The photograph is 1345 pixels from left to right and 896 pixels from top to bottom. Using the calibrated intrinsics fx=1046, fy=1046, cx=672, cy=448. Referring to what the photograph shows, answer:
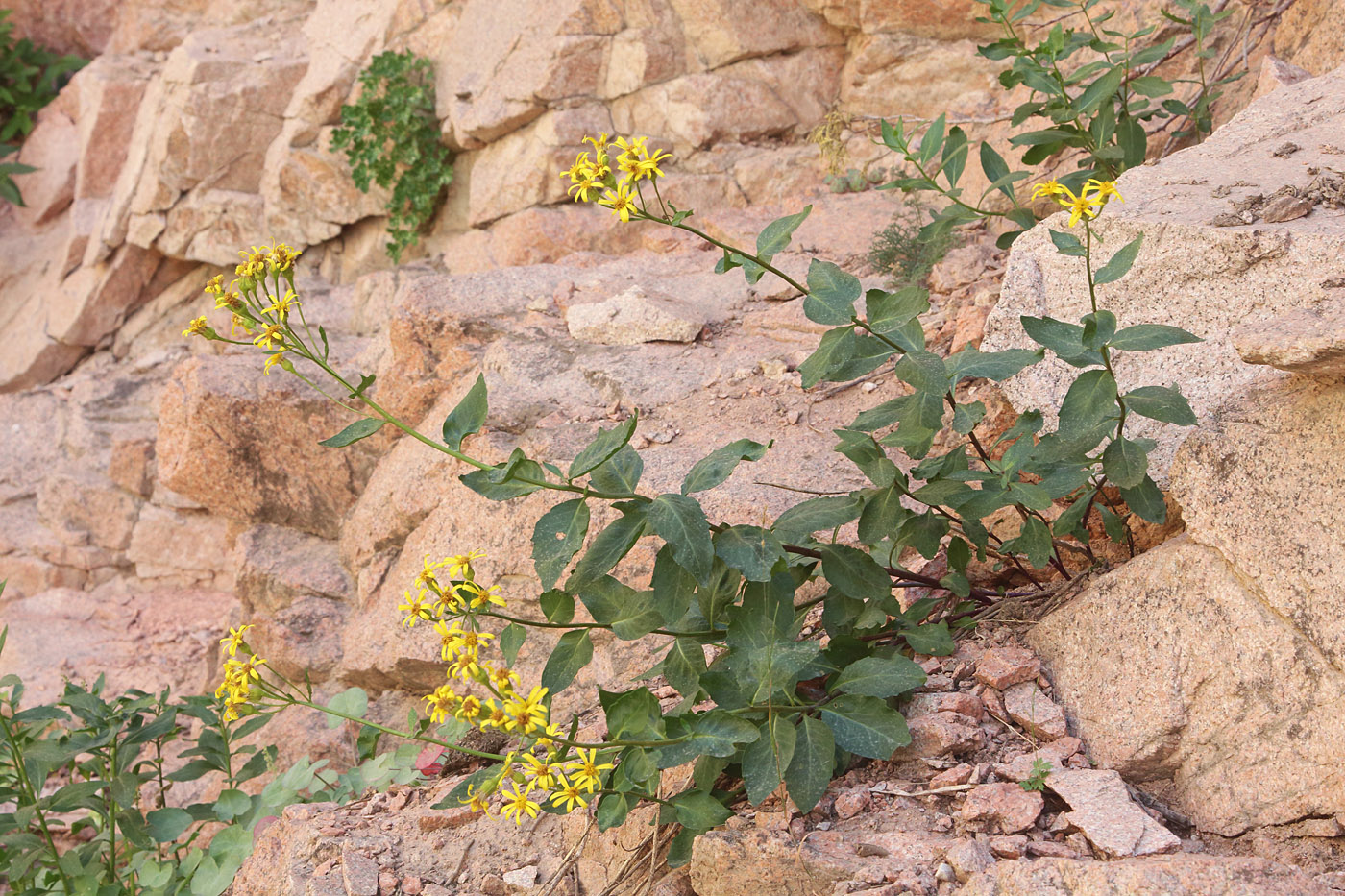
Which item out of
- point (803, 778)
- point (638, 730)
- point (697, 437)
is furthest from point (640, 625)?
point (697, 437)

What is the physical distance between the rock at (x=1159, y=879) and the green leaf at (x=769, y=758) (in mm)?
382

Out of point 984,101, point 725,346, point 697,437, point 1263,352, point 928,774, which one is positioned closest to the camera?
point 1263,352

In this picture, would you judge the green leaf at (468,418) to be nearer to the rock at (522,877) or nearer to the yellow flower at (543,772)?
the yellow flower at (543,772)

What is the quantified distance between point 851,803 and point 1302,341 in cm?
112

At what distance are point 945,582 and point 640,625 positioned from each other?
2.37ft

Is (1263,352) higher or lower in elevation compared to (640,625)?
higher

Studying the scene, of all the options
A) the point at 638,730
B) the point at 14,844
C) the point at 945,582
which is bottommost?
the point at 14,844

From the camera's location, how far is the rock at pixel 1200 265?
7.53ft

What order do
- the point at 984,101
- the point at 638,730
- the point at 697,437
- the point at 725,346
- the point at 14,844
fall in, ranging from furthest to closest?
1. the point at 984,101
2. the point at 725,346
3. the point at 697,437
4. the point at 14,844
5. the point at 638,730

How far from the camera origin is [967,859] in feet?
5.63

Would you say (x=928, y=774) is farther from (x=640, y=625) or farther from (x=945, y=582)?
(x=640, y=625)

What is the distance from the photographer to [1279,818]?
6.00 feet

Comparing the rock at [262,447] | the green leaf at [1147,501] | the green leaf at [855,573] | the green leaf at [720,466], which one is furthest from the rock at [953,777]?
the rock at [262,447]

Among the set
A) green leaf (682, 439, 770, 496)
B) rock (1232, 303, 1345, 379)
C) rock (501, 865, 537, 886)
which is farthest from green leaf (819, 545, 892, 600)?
rock (501, 865, 537, 886)
